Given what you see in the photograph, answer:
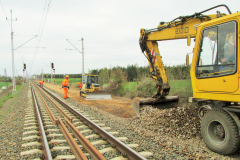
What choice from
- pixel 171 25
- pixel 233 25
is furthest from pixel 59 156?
pixel 171 25

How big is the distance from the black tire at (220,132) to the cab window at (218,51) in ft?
3.40

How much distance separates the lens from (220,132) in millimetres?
4402

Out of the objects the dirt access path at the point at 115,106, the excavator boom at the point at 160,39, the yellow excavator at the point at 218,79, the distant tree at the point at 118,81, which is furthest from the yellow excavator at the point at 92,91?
the yellow excavator at the point at 218,79

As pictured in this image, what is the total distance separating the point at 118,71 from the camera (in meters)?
21.2

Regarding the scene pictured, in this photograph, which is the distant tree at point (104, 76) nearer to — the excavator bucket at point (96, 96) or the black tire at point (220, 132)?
the excavator bucket at point (96, 96)

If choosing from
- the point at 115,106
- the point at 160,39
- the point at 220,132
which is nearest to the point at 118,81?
the point at 115,106

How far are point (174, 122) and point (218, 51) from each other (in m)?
2.82

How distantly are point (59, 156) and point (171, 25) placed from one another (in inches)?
226

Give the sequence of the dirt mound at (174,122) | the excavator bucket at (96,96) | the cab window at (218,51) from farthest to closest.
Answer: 1. the excavator bucket at (96,96)
2. the dirt mound at (174,122)
3. the cab window at (218,51)

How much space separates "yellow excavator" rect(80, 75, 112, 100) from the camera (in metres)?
16.1

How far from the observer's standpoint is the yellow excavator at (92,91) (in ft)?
52.7

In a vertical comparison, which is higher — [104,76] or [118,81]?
[104,76]

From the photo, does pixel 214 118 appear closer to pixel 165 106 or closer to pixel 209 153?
pixel 209 153

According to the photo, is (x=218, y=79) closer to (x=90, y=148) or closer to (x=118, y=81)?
(x=90, y=148)
